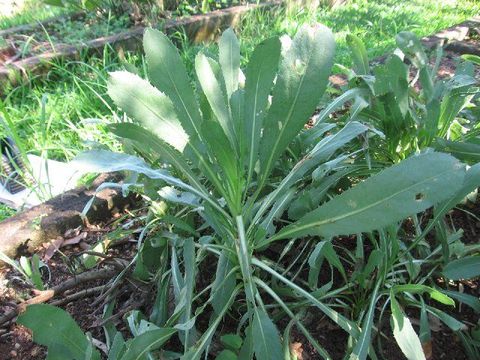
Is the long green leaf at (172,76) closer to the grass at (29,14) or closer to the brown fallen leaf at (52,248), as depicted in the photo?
the brown fallen leaf at (52,248)

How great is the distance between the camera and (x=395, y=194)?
67cm

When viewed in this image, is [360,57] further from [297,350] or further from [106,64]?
[106,64]

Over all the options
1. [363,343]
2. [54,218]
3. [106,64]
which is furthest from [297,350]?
[106,64]

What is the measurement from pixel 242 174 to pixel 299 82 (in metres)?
0.21

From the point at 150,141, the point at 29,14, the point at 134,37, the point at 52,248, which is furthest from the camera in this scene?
the point at 29,14

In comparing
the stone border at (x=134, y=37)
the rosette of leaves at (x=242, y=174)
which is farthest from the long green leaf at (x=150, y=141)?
the stone border at (x=134, y=37)

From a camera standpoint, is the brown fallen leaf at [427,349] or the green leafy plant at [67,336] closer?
the green leafy plant at [67,336]

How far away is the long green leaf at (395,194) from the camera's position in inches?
25.3

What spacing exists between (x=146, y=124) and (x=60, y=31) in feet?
10.6

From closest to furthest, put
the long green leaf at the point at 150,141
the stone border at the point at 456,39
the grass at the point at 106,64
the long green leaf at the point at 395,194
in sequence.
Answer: the long green leaf at the point at 395,194
the long green leaf at the point at 150,141
the grass at the point at 106,64
the stone border at the point at 456,39

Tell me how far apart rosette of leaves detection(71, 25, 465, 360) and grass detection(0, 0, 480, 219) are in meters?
0.35

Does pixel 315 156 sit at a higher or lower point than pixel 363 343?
higher

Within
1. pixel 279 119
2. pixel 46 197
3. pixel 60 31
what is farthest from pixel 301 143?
pixel 60 31

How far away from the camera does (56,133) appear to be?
2.10 meters
